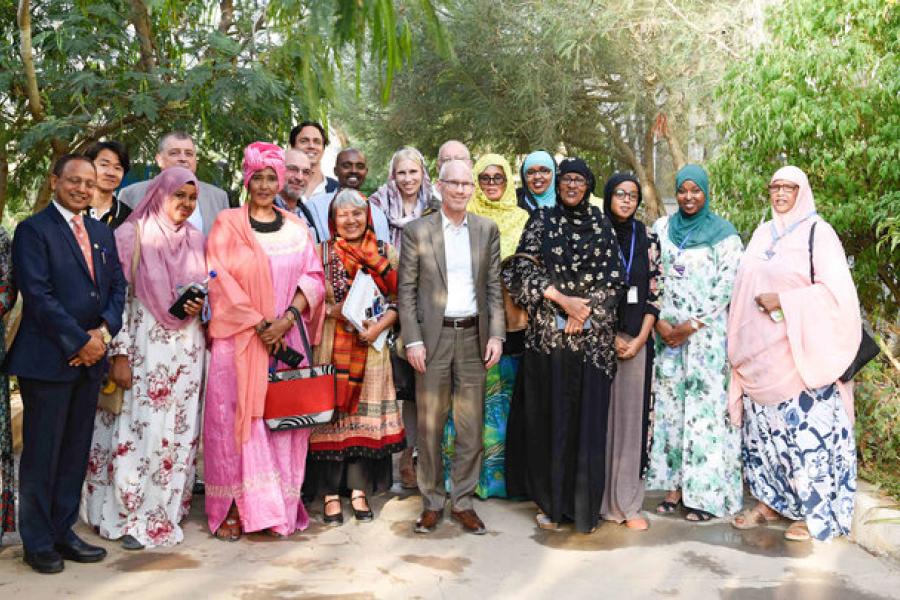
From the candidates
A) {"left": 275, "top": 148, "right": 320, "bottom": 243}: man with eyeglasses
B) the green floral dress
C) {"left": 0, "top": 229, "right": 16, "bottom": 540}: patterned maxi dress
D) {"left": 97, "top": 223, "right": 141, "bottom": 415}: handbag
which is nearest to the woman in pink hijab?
the green floral dress

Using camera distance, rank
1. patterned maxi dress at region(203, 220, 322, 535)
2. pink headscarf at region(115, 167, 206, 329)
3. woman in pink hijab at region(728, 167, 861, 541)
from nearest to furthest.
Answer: pink headscarf at region(115, 167, 206, 329) → patterned maxi dress at region(203, 220, 322, 535) → woman in pink hijab at region(728, 167, 861, 541)

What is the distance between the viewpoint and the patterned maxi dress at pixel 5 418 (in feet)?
13.2

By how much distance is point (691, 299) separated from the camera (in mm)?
4969

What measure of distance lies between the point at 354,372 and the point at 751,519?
93.3 inches

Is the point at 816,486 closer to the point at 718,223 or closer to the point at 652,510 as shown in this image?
the point at 652,510

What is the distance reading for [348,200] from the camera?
186 inches

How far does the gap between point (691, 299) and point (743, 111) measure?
173 cm

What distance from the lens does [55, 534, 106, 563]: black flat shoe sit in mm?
4086

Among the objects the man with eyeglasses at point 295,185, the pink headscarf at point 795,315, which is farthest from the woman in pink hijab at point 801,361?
the man with eyeglasses at point 295,185

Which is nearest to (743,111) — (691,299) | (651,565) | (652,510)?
(691,299)

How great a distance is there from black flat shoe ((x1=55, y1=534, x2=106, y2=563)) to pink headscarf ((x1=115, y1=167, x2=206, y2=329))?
1.11 m

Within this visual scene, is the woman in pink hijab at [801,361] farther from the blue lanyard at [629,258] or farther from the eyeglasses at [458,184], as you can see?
the eyeglasses at [458,184]

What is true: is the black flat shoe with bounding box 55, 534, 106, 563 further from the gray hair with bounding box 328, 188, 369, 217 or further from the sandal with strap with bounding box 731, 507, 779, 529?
the sandal with strap with bounding box 731, 507, 779, 529

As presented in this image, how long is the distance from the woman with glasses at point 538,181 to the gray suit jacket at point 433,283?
68 centimetres
